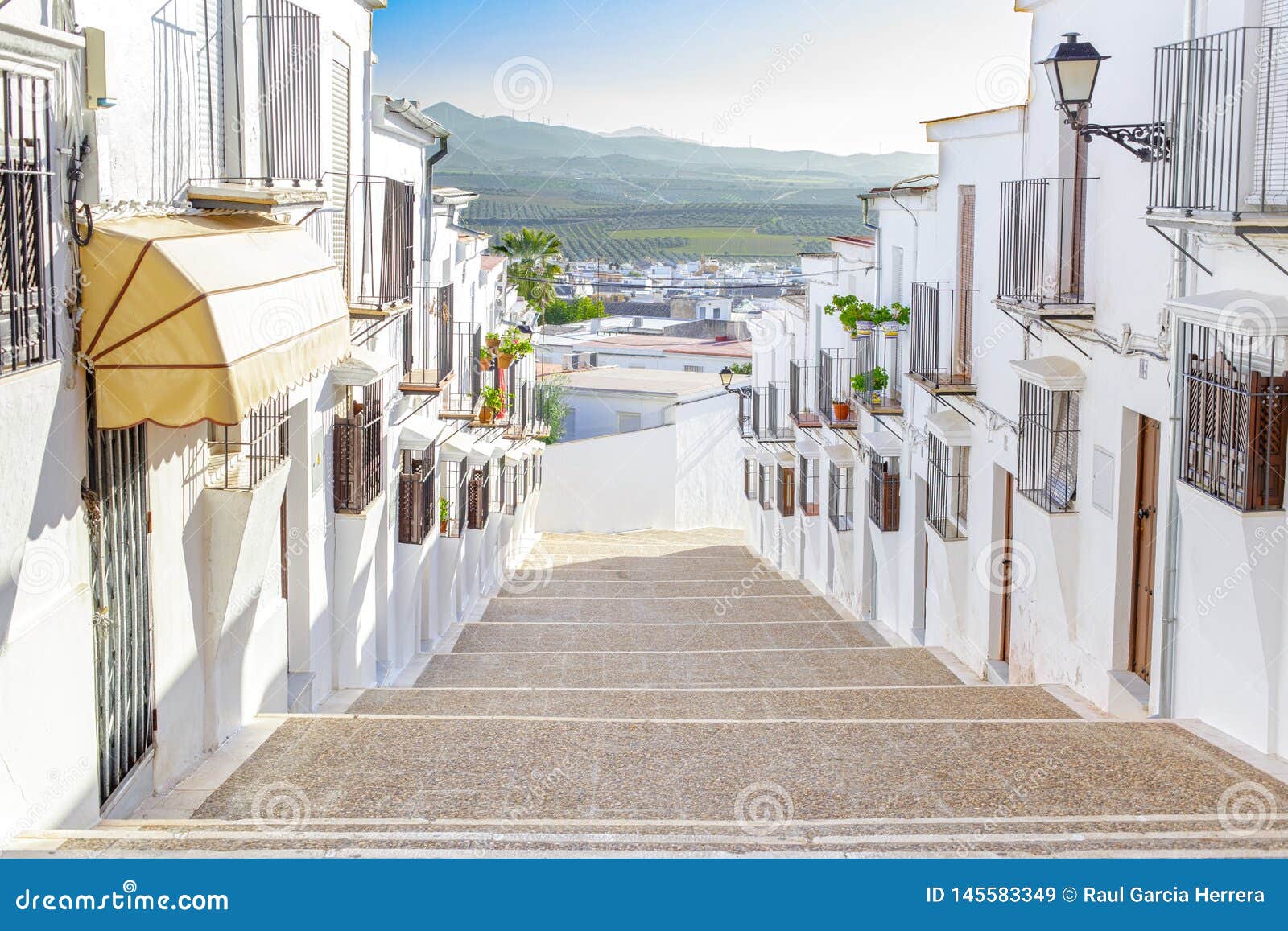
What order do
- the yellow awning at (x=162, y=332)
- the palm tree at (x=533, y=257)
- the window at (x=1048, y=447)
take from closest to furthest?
the yellow awning at (x=162, y=332)
the window at (x=1048, y=447)
the palm tree at (x=533, y=257)

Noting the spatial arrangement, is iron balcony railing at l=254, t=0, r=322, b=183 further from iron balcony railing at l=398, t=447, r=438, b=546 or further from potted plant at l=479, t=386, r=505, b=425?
potted plant at l=479, t=386, r=505, b=425

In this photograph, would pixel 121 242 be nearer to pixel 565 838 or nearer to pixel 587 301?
pixel 565 838

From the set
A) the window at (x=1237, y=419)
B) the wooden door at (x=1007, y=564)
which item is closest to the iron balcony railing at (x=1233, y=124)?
the window at (x=1237, y=419)

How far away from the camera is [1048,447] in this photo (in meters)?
11.5

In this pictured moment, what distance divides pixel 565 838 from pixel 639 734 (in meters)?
2.97

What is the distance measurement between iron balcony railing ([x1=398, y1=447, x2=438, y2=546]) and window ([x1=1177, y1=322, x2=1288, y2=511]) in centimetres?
861

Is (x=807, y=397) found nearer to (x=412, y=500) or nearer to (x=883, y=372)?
(x=883, y=372)

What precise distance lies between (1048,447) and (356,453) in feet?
19.6

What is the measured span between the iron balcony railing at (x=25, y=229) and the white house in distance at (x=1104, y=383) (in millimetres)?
5404

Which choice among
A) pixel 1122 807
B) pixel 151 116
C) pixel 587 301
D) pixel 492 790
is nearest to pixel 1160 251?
pixel 1122 807

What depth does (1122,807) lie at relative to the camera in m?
6.35

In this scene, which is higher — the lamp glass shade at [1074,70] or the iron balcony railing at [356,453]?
the lamp glass shade at [1074,70]

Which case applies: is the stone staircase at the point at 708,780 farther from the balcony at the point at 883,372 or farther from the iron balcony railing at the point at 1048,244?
the balcony at the point at 883,372

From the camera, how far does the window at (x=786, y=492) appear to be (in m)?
26.4
